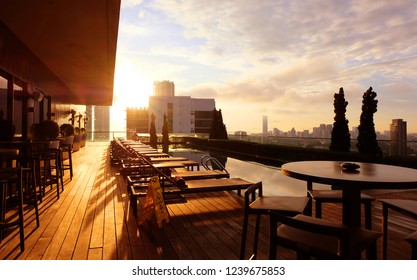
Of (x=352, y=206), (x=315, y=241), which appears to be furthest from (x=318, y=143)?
(x=315, y=241)

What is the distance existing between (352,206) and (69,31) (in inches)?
235

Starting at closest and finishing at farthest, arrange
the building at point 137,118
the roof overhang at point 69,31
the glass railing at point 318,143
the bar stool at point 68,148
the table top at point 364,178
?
the table top at point 364,178 < the roof overhang at point 69,31 < the bar stool at point 68,148 < the glass railing at point 318,143 < the building at point 137,118

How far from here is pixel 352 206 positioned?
2297 mm

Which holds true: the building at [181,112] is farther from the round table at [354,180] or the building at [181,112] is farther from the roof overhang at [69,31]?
the round table at [354,180]

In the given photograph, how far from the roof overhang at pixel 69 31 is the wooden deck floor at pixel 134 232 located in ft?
10.4

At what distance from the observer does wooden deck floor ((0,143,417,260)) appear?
2.71m

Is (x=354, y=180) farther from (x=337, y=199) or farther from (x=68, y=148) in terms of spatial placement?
(x=68, y=148)

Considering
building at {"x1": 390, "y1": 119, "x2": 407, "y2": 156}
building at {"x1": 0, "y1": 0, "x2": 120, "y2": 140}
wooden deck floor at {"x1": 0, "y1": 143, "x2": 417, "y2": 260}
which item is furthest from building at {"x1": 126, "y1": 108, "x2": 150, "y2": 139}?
wooden deck floor at {"x1": 0, "y1": 143, "x2": 417, "y2": 260}

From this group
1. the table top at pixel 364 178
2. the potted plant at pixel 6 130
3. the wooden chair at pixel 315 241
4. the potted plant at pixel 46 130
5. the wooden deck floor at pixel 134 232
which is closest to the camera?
the wooden chair at pixel 315 241

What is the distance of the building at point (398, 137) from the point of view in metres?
8.18

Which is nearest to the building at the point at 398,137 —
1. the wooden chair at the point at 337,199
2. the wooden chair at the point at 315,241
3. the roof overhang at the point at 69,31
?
the wooden chair at the point at 337,199

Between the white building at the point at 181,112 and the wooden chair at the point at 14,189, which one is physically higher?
the white building at the point at 181,112

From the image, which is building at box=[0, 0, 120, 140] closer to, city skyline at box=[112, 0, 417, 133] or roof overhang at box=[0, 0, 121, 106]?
roof overhang at box=[0, 0, 121, 106]

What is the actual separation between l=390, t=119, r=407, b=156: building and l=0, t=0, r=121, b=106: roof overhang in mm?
8099
